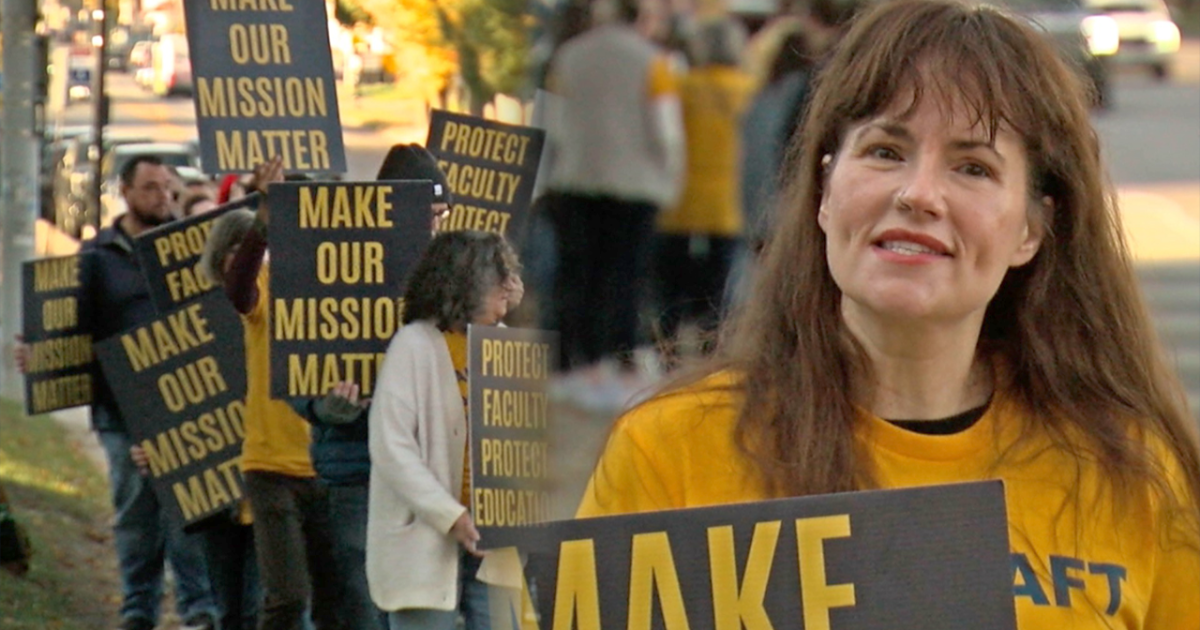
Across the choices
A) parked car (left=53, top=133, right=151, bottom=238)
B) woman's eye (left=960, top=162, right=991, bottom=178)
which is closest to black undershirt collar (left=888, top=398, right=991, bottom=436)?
woman's eye (left=960, top=162, right=991, bottom=178)

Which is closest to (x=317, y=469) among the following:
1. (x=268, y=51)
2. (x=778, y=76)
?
(x=268, y=51)

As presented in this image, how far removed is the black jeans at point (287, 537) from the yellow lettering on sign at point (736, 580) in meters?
4.39

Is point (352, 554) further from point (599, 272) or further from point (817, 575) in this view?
point (817, 575)

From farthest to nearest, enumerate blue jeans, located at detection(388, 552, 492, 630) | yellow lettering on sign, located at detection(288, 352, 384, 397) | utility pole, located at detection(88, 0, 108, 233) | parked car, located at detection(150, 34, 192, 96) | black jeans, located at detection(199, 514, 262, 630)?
utility pole, located at detection(88, 0, 108, 233) < parked car, located at detection(150, 34, 192, 96) < black jeans, located at detection(199, 514, 262, 630) < blue jeans, located at detection(388, 552, 492, 630) < yellow lettering on sign, located at detection(288, 352, 384, 397)

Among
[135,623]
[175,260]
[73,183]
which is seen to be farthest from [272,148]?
[73,183]

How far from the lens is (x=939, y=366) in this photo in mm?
2279

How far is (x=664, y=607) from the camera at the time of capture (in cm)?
190

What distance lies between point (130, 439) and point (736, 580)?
6.34 meters

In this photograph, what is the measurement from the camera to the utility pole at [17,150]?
14.0 meters

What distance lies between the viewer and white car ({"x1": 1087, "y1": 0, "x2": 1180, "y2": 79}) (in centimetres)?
536

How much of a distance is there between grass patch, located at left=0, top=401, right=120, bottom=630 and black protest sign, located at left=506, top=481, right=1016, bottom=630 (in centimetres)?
656

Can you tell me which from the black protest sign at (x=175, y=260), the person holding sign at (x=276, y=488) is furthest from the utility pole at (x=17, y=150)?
the person holding sign at (x=276, y=488)

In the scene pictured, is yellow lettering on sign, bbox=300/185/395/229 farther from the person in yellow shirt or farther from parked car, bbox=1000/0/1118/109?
parked car, bbox=1000/0/1118/109

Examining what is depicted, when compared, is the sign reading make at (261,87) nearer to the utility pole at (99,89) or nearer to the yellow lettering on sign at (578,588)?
the yellow lettering on sign at (578,588)
